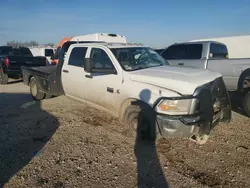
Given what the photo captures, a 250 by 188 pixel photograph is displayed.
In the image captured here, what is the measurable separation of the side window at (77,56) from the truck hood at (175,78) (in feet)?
5.45

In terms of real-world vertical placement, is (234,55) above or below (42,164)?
above

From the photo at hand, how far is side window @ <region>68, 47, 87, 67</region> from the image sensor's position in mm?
5090

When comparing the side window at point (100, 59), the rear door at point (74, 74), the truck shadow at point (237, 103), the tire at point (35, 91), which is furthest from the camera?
the tire at point (35, 91)

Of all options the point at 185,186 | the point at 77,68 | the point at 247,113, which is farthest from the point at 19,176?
the point at 247,113

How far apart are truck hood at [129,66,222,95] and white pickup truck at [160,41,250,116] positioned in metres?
2.19

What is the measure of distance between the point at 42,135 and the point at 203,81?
3314 mm

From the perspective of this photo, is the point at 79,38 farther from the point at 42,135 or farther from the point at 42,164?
the point at 42,164

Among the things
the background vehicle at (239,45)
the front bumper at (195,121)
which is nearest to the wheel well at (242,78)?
the front bumper at (195,121)

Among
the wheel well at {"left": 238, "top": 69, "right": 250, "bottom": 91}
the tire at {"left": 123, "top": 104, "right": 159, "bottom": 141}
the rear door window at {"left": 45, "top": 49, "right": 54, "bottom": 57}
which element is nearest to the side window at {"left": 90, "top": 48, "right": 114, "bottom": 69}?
the tire at {"left": 123, "top": 104, "right": 159, "bottom": 141}

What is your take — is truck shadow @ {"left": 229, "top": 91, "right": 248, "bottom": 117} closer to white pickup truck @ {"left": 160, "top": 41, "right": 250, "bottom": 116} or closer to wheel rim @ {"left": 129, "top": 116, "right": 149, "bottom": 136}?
white pickup truck @ {"left": 160, "top": 41, "right": 250, "bottom": 116}

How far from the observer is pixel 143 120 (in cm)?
375

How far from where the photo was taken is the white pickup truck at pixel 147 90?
130 inches

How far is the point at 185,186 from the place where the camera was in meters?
2.80

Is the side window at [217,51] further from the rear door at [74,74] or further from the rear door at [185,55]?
the rear door at [74,74]
